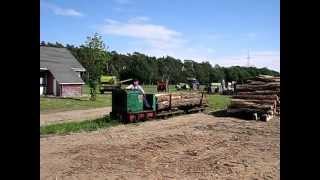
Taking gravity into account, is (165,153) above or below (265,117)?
below

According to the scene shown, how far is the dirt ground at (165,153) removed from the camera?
9.22 meters

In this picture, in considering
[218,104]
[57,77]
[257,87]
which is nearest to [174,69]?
[57,77]

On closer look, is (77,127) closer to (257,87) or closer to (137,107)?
(137,107)

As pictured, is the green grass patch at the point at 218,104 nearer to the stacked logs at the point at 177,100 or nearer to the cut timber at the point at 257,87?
the stacked logs at the point at 177,100

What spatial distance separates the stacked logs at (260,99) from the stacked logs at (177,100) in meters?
2.61

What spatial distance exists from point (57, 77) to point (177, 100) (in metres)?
21.3

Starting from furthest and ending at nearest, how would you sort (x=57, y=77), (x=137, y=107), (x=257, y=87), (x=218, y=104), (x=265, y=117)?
(x=57, y=77) < (x=218, y=104) < (x=257, y=87) < (x=265, y=117) < (x=137, y=107)

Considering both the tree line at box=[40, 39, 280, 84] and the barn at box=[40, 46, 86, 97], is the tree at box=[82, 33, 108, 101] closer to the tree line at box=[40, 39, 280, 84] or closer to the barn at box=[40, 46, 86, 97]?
the barn at box=[40, 46, 86, 97]

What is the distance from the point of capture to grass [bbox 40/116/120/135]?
16.5 m

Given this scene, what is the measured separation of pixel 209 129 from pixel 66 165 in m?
8.60

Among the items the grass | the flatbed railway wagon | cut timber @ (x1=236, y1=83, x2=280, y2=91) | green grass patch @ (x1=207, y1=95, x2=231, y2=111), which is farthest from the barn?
the grass

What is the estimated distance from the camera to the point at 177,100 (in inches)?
898

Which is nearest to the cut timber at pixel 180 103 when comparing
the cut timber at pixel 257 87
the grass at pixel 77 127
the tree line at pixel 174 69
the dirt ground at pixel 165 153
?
the cut timber at pixel 257 87
